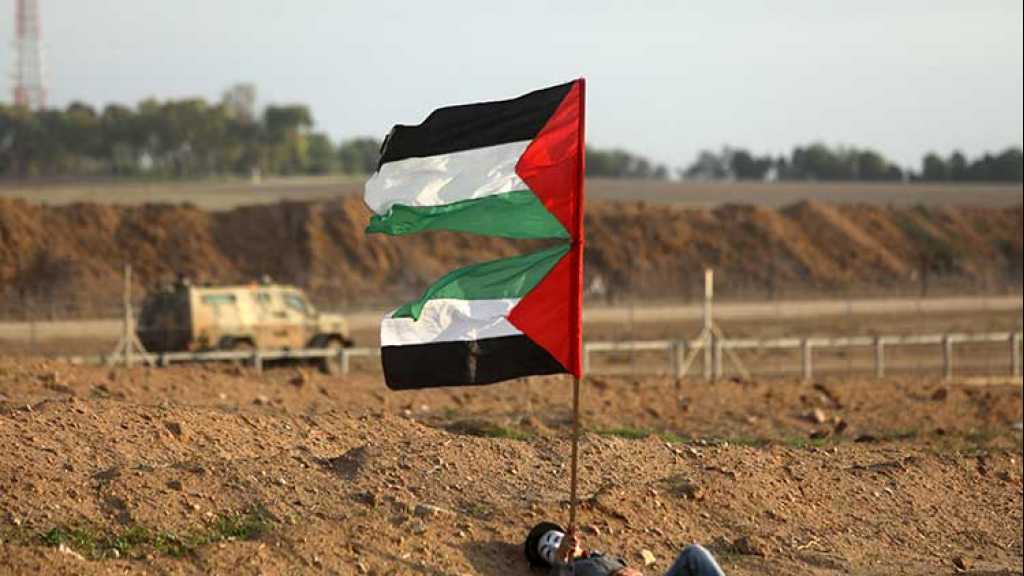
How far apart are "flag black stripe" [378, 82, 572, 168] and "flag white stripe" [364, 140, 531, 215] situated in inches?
1.8

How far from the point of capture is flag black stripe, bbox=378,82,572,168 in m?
10.1

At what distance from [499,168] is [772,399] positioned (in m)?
15.5

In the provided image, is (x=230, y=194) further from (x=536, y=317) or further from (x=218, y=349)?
(x=536, y=317)

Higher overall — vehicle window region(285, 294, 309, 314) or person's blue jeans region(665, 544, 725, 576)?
person's blue jeans region(665, 544, 725, 576)

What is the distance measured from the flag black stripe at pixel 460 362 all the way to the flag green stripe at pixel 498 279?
286 millimetres

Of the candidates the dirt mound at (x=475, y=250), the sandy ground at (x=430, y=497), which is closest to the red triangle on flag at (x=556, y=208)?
the sandy ground at (x=430, y=497)

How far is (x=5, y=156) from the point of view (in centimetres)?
9969

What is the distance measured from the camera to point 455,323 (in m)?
10.0

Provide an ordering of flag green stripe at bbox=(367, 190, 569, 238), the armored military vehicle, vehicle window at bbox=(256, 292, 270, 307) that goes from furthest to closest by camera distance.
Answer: vehicle window at bbox=(256, 292, 270, 307)
the armored military vehicle
flag green stripe at bbox=(367, 190, 569, 238)

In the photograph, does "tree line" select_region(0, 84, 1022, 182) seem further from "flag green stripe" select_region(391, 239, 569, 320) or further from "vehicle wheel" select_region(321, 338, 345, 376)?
"flag green stripe" select_region(391, 239, 569, 320)

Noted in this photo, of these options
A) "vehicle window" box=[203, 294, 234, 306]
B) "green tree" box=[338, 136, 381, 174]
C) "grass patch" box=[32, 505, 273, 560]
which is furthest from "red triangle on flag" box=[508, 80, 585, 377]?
"green tree" box=[338, 136, 381, 174]

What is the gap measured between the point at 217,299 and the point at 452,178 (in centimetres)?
2448

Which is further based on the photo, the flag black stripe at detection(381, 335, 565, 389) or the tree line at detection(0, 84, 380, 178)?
the tree line at detection(0, 84, 380, 178)

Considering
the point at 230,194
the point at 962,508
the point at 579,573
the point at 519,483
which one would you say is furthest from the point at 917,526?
the point at 230,194
